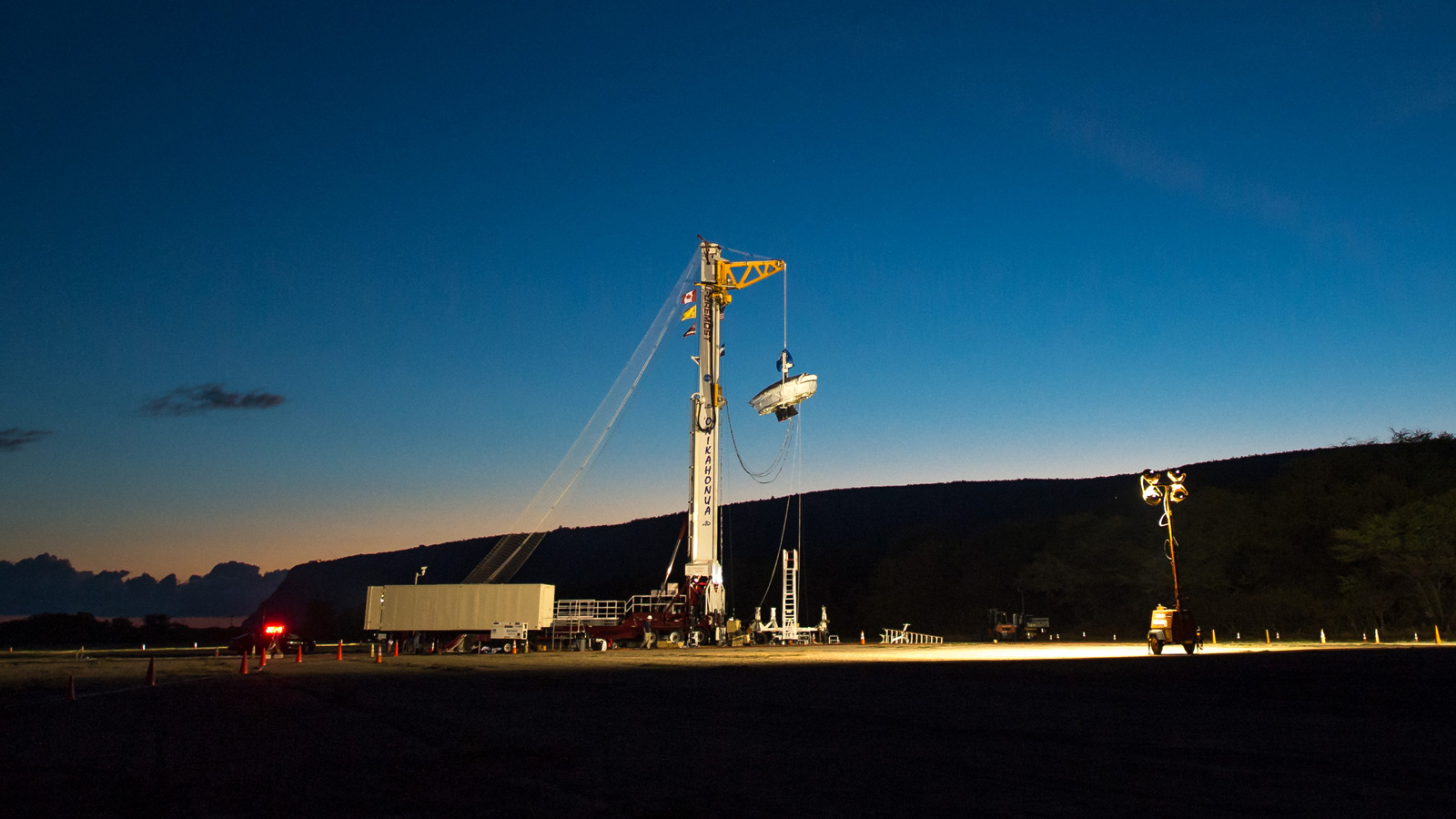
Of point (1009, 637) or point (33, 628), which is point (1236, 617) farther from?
point (33, 628)

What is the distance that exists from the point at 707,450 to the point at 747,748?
32293 millimetres

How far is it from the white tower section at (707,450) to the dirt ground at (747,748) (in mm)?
22879

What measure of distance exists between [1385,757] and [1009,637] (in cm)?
5187

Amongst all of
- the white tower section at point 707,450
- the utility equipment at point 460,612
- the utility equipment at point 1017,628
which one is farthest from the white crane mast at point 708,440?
the utility equipment at point 1017,628

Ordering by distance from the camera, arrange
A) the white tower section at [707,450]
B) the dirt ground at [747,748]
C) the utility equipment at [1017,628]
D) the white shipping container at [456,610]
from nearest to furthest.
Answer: the dirt ground at [747,748], the white shipping container at [456,610], the white tower section at [707,450], the utility equipment at [1017,628]

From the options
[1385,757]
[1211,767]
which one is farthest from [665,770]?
[1385,757]

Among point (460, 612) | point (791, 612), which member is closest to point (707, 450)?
point (791, 612)

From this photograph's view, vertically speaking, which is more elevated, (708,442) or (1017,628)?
(708,442)

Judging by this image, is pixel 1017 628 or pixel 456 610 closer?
pixel 456 610

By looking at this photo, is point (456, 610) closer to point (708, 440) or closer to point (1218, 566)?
point (708, 440)

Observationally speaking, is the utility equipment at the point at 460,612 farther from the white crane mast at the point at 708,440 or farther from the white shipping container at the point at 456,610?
the white crane mast at the point at 708,440

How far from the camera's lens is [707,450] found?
40344mm

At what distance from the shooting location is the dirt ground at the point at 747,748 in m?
5.85

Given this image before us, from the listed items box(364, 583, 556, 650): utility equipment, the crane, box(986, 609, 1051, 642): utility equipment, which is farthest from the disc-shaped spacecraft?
box(986, 609, 1051, 642): utility equipment
